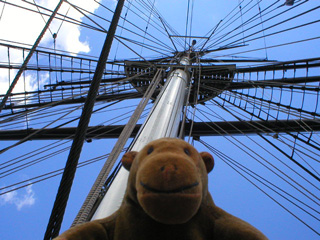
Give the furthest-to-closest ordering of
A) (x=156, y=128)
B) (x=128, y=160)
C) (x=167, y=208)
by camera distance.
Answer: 1. (x=156, y=128)
2. (x=128, y=160)
3. (x=167, y=208)

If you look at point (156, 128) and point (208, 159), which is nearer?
point (208, 159)

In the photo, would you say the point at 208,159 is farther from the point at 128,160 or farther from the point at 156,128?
the point at 156,128

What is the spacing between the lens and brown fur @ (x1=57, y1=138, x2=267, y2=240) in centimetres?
103

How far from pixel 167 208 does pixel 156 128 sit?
1778 mm

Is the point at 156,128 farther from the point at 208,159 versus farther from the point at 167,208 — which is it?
the point at 167,208

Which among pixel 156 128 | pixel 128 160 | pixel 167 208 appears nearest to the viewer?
pixel 167 208

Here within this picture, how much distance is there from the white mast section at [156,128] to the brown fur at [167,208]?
60 centimetres

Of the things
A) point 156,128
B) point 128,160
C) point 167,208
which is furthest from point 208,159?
point 156,128

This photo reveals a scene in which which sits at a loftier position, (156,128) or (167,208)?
(167,208)

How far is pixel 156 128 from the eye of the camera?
9.14 feet

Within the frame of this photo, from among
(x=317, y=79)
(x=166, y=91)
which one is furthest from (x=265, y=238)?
(x=317, y=79)

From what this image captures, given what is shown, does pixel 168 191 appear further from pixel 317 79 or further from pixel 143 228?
pixel 317 79

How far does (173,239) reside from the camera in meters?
1.16

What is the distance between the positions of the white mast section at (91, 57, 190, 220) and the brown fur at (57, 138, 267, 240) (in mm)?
600
